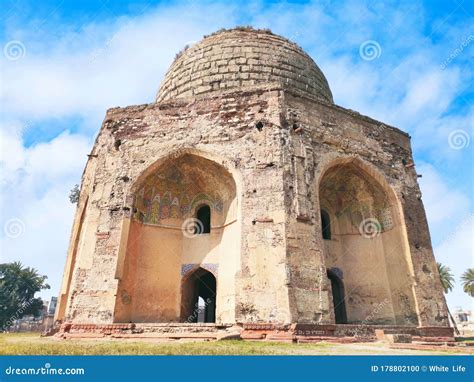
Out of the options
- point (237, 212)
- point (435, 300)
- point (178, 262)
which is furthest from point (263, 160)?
point (435, 300)

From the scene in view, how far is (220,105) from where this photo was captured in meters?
11.0

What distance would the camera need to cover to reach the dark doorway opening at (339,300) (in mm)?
10695

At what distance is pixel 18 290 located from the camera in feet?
105

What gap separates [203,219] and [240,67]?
5.66m

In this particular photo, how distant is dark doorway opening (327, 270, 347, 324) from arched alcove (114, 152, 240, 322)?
344 cm

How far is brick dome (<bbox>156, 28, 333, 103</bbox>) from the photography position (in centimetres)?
1279

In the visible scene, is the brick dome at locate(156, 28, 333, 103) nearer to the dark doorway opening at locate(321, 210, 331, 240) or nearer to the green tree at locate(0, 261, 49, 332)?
the dark doorway opening at locate(321, 210, 331, 240)

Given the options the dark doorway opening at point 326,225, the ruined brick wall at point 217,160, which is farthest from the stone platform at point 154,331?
the dark doorway opening at point 326,225

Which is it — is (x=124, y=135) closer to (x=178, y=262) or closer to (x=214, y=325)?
(x=178, y=262)

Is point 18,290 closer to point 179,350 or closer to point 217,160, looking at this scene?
point 217,160

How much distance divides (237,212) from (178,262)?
244 centimetres

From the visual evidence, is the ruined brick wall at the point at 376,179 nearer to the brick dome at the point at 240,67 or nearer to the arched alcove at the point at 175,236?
the arched alcove at the point at 175,236

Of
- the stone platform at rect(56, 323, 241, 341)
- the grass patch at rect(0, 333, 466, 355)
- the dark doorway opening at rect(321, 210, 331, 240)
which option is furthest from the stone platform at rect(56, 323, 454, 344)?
the dark doorway opening at rect(321, 210, 331, 240)

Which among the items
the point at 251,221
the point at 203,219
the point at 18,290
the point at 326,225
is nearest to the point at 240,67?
the point at 203,219
